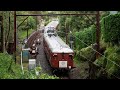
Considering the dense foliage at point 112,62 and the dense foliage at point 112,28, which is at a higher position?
the dense foliage at point 112,28

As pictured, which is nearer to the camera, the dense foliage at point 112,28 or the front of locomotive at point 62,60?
the dense foliage at point 112,28

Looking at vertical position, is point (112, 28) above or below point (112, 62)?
above

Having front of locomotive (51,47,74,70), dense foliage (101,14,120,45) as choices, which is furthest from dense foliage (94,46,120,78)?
front of locomotive (51,47,74,70)

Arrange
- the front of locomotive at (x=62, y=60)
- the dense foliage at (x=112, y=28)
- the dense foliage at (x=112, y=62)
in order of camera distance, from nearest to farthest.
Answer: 1. the dense foliage at (x=112, y=62)
2. the dense foliage at (x=112, y=28)
3. the front of locomotive at (x=62, y=60)

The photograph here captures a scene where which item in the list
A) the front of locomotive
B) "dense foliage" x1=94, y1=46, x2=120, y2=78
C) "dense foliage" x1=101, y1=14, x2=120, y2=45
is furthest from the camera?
the front of locomotive

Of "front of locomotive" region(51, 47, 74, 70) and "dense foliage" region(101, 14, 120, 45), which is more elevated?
"dense foliage" region(101, 14, 120, 45)

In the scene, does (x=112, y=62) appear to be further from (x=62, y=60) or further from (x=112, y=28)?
(x=62, y=60)

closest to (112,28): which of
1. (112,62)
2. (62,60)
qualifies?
(112,62)

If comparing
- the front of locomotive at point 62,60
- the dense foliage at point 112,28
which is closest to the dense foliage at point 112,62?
the dense foliage at point 112,28

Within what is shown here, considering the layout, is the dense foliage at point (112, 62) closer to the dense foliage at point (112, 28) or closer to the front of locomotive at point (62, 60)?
the dense foliage at point (112, 28)

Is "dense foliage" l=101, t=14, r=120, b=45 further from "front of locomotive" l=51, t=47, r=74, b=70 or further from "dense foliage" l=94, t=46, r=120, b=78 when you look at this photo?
"front of locomotive" l=51, t=47, r=74, b=70

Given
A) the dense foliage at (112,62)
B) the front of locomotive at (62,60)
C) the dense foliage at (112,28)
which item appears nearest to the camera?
the dense foliage at (112,62)
